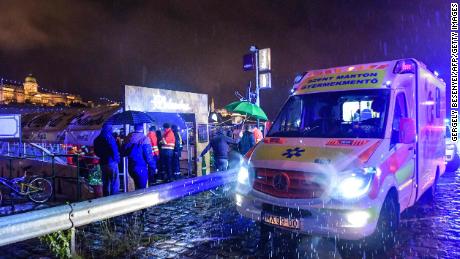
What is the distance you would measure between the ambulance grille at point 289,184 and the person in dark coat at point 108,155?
407 cm

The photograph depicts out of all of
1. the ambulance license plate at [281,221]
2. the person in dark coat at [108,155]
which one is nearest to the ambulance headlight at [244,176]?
the ambulance license plate at [281,221]

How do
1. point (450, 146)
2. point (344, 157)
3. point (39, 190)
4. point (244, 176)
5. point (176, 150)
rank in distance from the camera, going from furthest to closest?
1. point (450, 146)
2. point (176, 150)
3. point (39, 190)
4. point (244, 176)
5. point (344, 157)

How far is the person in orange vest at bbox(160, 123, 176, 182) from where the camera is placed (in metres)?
11.6

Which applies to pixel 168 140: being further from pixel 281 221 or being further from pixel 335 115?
pixel 281 221

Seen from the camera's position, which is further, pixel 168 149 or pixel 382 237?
pixel 168 149

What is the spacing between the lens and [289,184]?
4.76m

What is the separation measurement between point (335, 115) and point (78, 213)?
4.06 meters

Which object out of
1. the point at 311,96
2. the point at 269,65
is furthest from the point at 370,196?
the point at 269,65

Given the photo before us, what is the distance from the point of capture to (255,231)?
6219 mm

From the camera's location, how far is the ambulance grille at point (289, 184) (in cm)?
456

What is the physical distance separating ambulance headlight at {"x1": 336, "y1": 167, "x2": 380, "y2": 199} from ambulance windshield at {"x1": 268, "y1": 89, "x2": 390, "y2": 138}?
824mm

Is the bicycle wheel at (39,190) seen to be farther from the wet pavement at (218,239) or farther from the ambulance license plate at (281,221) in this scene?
the ambulance license plate at (281,221)

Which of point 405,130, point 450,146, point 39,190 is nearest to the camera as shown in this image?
point 405,130

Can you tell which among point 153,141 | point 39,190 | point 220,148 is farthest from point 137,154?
point 39,190
